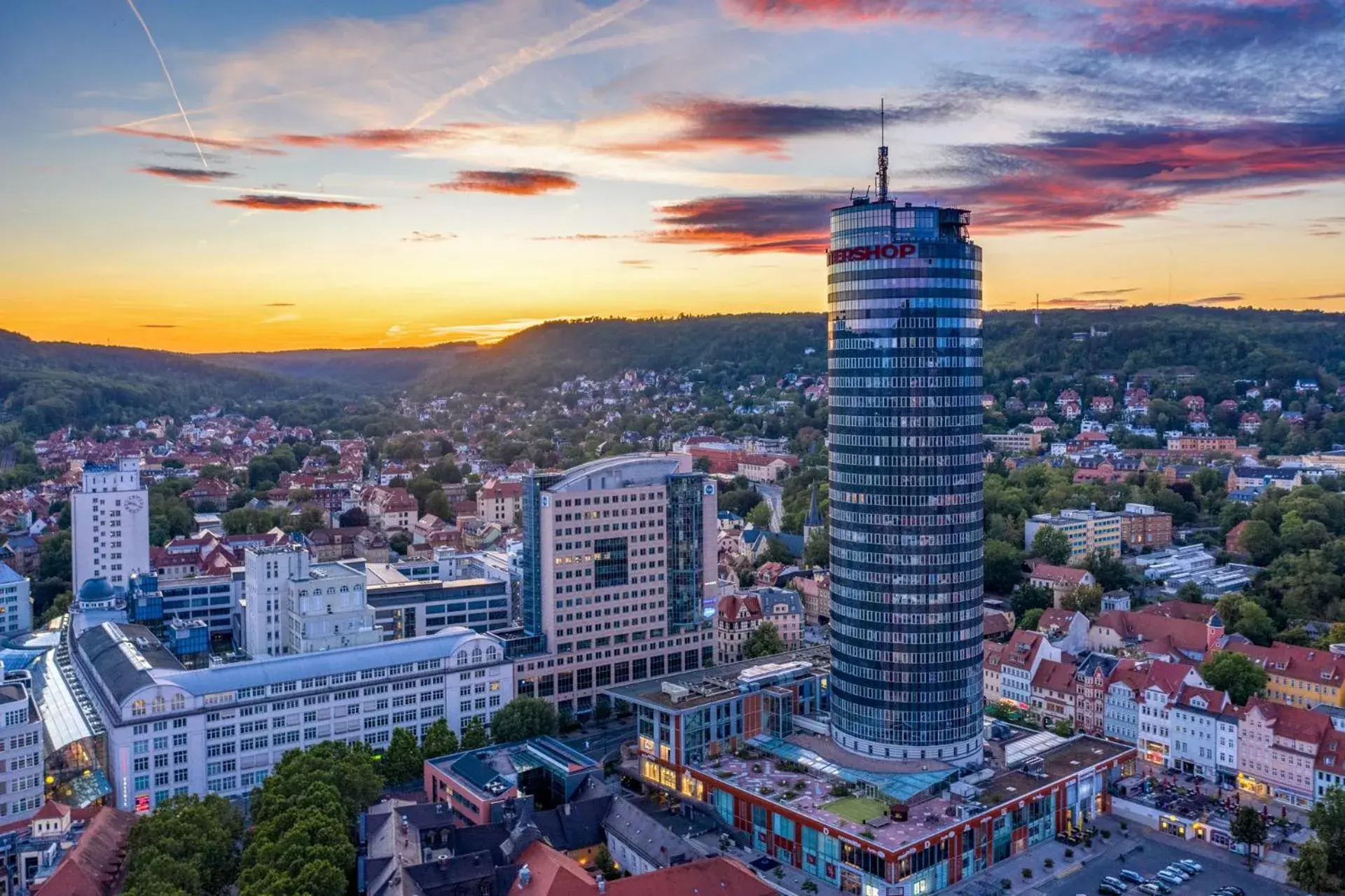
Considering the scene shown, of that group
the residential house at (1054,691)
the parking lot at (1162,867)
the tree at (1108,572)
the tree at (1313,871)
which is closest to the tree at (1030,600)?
the tree at (1108,572)

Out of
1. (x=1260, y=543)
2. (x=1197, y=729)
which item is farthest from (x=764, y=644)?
(x=1260, y=543)

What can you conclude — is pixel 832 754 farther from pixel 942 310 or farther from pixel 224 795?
pixel 224 795

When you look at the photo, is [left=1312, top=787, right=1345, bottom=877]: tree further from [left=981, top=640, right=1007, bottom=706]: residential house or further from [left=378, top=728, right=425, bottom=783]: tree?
[left=378, top=728, right=425, bottom=783]: tree

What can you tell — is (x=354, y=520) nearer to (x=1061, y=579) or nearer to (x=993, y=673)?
(x=1061, y=579)

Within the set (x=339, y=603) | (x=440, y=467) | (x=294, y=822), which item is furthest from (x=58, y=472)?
(x=294, y=822)

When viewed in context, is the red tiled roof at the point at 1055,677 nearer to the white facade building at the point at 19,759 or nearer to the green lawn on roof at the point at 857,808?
the green lawn on roof at the point at 857,808

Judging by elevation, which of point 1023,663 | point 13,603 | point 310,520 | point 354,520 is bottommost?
point 1023,663
